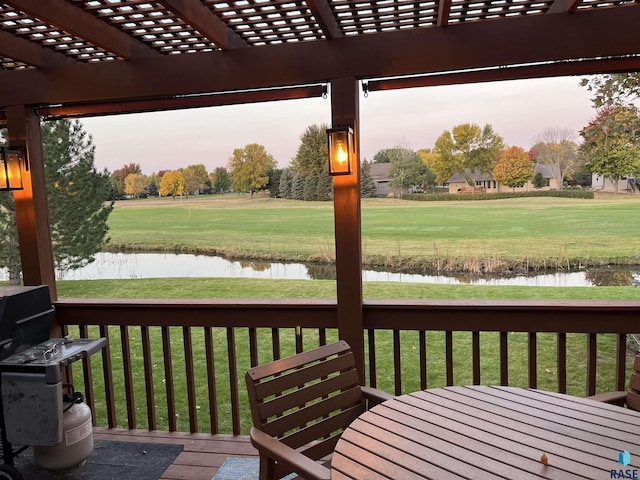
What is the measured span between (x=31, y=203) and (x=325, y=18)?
7.07ft

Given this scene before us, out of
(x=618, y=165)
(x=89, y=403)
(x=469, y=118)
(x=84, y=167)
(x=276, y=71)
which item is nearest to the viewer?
(x=276, y=71)

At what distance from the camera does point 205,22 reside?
7.53 ft

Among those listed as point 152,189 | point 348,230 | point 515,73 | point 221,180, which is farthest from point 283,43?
point 152,189

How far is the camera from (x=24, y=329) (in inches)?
92.4

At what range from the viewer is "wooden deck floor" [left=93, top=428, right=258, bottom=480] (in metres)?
2.54

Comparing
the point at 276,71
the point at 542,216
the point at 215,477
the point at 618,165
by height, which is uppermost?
the point at 276,71

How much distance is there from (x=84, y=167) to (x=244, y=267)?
10.3ft

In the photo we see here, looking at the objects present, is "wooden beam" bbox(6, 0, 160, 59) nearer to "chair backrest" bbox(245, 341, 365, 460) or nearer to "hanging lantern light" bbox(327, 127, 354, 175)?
"hanging lantern light" bbox(327, 127, 354, 175)

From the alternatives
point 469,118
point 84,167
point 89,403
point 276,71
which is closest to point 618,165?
point 469,118

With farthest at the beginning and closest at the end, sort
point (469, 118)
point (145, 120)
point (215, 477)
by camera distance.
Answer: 1. point (145, 120)
2. point (469, 118)
3. point (215, 477)

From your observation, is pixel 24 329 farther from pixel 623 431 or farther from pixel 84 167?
pixel 84 167

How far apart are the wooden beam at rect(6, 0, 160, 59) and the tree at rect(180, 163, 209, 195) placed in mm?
3026

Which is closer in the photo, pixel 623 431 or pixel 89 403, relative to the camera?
pixel 623 431

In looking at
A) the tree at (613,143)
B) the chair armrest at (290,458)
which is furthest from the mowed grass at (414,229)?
the chair armrest at (290,458)
